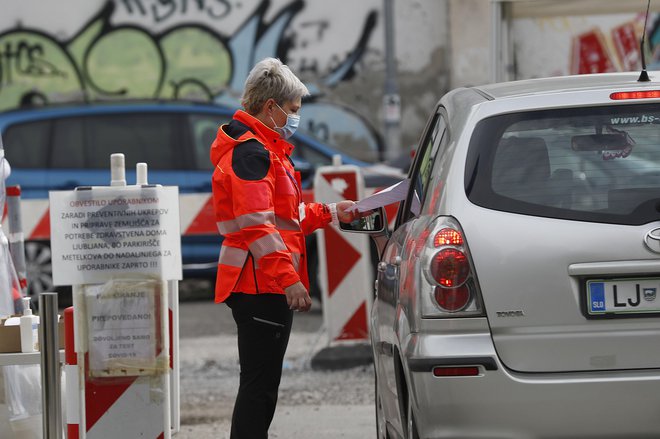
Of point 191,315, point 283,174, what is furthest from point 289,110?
point 191,315

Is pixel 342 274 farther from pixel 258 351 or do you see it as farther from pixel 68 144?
pixel 68 144

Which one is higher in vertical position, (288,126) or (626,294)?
(288,126)

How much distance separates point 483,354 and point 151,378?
1257 mm

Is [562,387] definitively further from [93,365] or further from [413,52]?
[413,52]

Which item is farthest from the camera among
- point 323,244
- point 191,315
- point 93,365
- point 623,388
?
point 191,315

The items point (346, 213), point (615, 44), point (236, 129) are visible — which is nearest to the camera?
point (236, 129)

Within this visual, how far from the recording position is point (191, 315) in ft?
41.2

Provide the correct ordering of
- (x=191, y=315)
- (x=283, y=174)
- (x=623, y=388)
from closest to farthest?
(x=623, y=388) → (x=283, y=174) → (x=191, y=315)

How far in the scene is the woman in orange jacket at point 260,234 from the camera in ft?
16.8

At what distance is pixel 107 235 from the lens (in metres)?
4.71

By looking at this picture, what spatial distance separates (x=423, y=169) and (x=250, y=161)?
676 mm

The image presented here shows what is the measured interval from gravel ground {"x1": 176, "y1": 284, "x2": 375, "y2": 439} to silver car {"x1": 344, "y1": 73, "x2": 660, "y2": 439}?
9.30ft

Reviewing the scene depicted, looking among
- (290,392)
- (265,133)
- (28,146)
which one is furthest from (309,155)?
(265,133)

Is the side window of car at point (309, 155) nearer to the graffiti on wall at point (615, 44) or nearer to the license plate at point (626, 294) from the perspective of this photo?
the graffiti on wall at point (615, 44)
